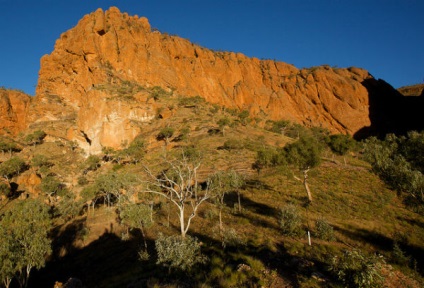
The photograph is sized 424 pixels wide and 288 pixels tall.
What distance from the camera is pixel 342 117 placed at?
463 ft

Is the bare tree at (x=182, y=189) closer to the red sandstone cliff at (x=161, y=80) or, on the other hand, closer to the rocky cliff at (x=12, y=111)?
the red sandstone cliff at (x=161, y=80)

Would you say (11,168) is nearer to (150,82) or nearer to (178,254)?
(150,82)

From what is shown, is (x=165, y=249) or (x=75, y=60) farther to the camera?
(x=75, y=60)

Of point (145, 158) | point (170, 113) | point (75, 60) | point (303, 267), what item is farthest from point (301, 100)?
point (303, 267)

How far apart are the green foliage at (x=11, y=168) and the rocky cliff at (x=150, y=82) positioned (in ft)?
77.5

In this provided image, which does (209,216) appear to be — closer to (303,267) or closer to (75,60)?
(303,267)

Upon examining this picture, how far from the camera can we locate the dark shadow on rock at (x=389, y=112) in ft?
439

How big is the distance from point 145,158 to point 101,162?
64.9 ft

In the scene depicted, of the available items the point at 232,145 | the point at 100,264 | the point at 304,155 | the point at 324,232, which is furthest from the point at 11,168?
the point at 324,232

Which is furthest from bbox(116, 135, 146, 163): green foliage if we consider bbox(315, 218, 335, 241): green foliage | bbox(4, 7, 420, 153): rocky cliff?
bbox(315, 218, 335, 241): green foliage

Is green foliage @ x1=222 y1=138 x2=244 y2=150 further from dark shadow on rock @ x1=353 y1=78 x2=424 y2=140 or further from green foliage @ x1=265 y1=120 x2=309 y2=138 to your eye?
dark shadow on rock @ x1=353 y1=78 x2=424 y2=140

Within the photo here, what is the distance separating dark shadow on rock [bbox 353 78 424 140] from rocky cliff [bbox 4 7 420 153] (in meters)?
3.87

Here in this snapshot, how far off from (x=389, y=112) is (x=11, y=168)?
172 metres

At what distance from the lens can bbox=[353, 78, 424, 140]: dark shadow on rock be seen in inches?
5267
